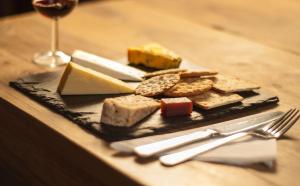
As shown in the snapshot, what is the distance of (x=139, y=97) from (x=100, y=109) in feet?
0.26

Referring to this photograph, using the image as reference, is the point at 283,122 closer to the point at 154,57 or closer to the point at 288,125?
the point at 288,125

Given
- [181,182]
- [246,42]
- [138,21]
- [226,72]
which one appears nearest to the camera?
[181,182]

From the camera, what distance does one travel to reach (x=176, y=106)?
1120 millimetres

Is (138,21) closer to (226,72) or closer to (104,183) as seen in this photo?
(226,72)

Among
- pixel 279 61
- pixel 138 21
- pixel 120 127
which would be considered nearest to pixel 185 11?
pixel 138 21

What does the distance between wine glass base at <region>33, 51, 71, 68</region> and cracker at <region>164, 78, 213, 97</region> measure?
→ 362 mm

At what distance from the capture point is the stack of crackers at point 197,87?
3.88 ft

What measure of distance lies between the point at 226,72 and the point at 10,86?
0.52 meters

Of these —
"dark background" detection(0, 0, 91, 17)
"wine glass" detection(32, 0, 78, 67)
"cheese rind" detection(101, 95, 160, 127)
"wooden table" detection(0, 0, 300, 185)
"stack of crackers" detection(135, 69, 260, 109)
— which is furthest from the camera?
"dark background" detection(0, 0, 91, 17)

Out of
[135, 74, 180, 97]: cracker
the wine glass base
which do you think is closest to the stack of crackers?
[135, 74, 180, 97]: cracker

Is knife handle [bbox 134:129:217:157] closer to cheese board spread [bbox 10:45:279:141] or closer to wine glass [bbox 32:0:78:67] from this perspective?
cheese board spread [bbox 10:45:279:141]

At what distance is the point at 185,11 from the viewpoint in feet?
6.63

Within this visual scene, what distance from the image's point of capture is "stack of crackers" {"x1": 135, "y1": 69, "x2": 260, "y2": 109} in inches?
46.6

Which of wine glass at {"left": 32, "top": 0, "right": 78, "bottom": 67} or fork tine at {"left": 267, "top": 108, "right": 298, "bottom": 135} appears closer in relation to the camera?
fork tine at {"left": 267, "top": 108, "right": 298, "bottom": 135}
